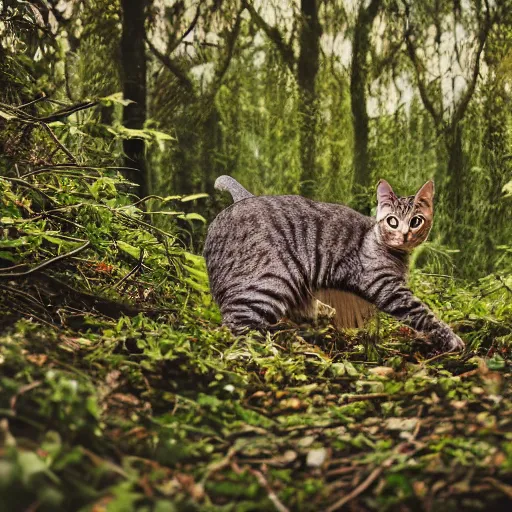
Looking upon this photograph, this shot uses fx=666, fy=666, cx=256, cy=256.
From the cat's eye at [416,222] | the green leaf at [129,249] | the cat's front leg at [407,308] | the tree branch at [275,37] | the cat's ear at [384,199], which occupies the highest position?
the tree branch at [275,37]

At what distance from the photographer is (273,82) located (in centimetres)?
514

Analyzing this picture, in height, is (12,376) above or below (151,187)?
below

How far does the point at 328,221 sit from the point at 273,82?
1792 millimetres

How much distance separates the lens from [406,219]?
3551 mm

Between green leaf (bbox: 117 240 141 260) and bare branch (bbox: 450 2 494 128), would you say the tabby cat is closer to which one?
green leaf (bbox: 117 240 141 260)

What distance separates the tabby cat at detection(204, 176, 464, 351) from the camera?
10.9 ft

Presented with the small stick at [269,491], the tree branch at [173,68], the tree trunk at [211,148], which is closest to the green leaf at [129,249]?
the tree trunk at [211,148]

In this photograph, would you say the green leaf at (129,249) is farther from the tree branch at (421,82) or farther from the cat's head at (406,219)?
the tree branch at (421,82)

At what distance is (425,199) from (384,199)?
0.73 feet

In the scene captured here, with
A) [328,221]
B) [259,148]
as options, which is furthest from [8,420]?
[259,148]

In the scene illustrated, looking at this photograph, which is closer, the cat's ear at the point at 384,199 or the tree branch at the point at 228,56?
the cat's ear at the point at 384,199

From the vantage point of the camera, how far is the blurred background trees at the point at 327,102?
5.00 m

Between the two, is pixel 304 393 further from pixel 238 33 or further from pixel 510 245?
pixel 238 33

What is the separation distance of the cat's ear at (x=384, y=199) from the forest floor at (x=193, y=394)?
0.64m
